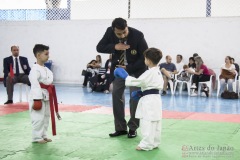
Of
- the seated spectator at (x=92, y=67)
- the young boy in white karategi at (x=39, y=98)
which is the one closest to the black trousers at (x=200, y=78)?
the seated spectator at (x=92, y=67)

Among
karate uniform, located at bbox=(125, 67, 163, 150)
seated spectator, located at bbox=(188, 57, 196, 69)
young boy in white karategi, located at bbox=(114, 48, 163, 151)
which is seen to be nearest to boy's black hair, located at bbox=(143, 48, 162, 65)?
young boy in white karategi, located at bbox=(114, 48, 163, 151)

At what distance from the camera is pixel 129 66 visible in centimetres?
496

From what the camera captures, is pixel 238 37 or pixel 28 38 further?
pixel 28 38

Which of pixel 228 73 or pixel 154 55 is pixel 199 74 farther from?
pixel 154 55

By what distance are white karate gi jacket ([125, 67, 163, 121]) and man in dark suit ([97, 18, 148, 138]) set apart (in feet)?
2.16

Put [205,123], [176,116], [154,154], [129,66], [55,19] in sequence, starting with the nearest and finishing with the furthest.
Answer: [154,154], [129,66], [205,123], [176,116], [55,19]

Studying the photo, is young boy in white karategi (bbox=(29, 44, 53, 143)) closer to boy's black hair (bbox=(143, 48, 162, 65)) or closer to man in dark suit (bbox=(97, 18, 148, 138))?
man in dark suit (bbox=(97, 18, 148, 138))

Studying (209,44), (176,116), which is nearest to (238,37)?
(209,44)

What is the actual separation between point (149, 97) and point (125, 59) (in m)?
0.99

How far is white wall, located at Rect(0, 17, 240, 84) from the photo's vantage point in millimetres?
13398

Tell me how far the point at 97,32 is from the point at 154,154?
11735mm

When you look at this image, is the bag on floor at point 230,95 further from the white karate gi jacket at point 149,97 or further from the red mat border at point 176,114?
the white karate gi jacket at point 149,97

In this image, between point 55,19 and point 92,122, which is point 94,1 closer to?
point 55,19

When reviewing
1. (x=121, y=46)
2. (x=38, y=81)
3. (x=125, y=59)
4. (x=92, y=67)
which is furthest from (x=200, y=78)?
(x=38, y=81)
